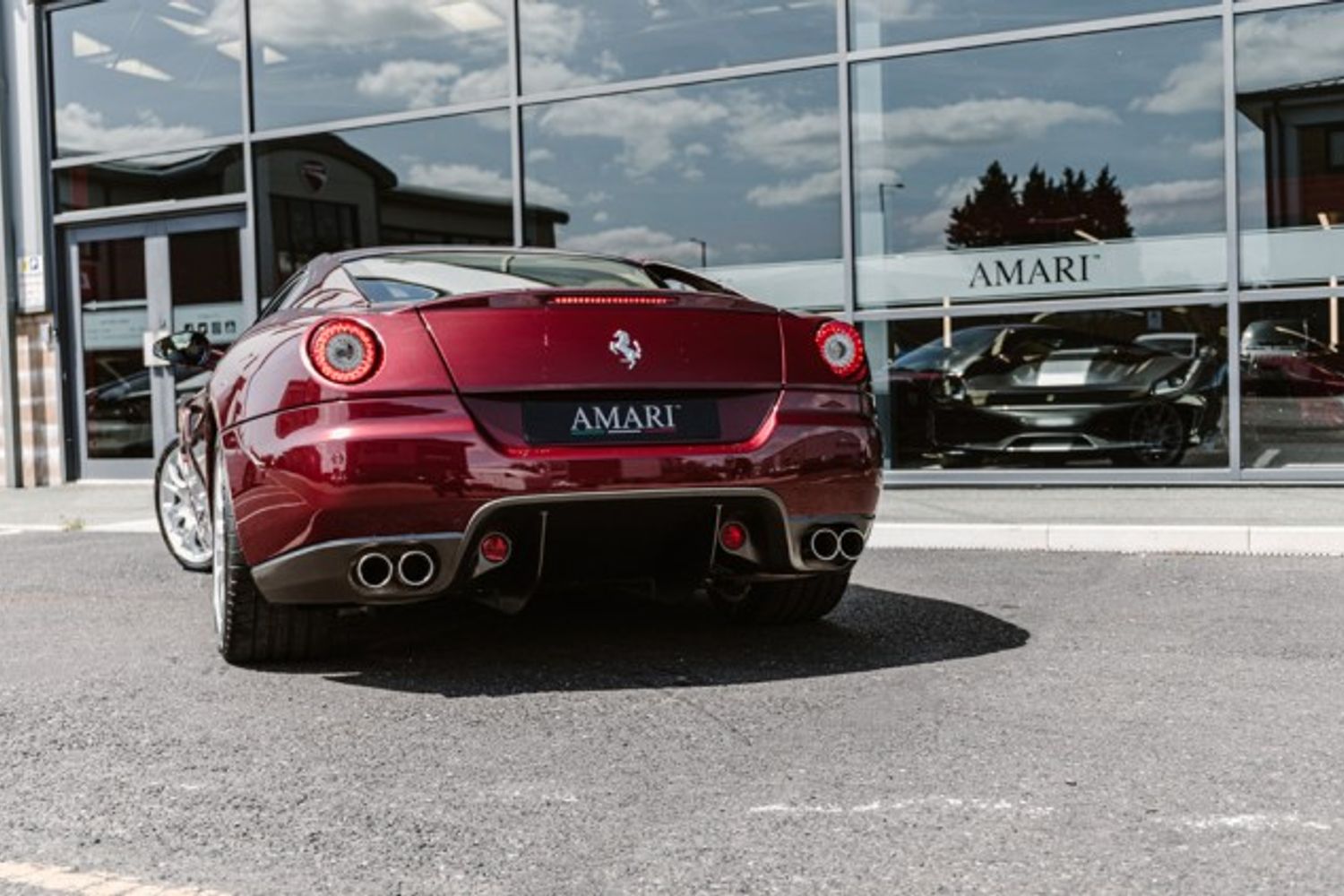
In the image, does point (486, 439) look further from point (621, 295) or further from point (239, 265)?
point (239, 265)

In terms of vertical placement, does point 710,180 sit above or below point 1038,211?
above

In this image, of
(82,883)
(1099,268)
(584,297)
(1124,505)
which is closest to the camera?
(82,883)

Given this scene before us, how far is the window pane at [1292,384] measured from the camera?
8875 mm

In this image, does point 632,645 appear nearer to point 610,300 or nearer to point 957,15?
point 610,300

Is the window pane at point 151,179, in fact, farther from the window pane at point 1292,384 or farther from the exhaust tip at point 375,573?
the exhaust tip at point 375,573

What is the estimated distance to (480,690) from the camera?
4.04 meters

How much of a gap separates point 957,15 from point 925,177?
1.14m

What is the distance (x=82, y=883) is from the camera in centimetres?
257

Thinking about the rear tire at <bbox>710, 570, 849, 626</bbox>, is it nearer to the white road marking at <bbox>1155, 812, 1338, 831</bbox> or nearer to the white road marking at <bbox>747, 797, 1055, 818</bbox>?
the white road marking at <bbox>747, 797, 1055, 818</bbox>

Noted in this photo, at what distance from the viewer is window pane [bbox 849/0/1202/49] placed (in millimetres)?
9539

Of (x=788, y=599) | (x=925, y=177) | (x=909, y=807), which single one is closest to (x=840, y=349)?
(x=788, y=599)

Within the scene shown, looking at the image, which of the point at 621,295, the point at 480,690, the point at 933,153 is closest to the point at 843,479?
the point at 621,295

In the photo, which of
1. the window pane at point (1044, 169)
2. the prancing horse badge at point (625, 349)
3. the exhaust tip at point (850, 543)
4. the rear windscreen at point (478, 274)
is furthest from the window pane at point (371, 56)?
the exhaust tip at point (850, 543)

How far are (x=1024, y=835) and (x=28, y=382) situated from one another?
12.1m
